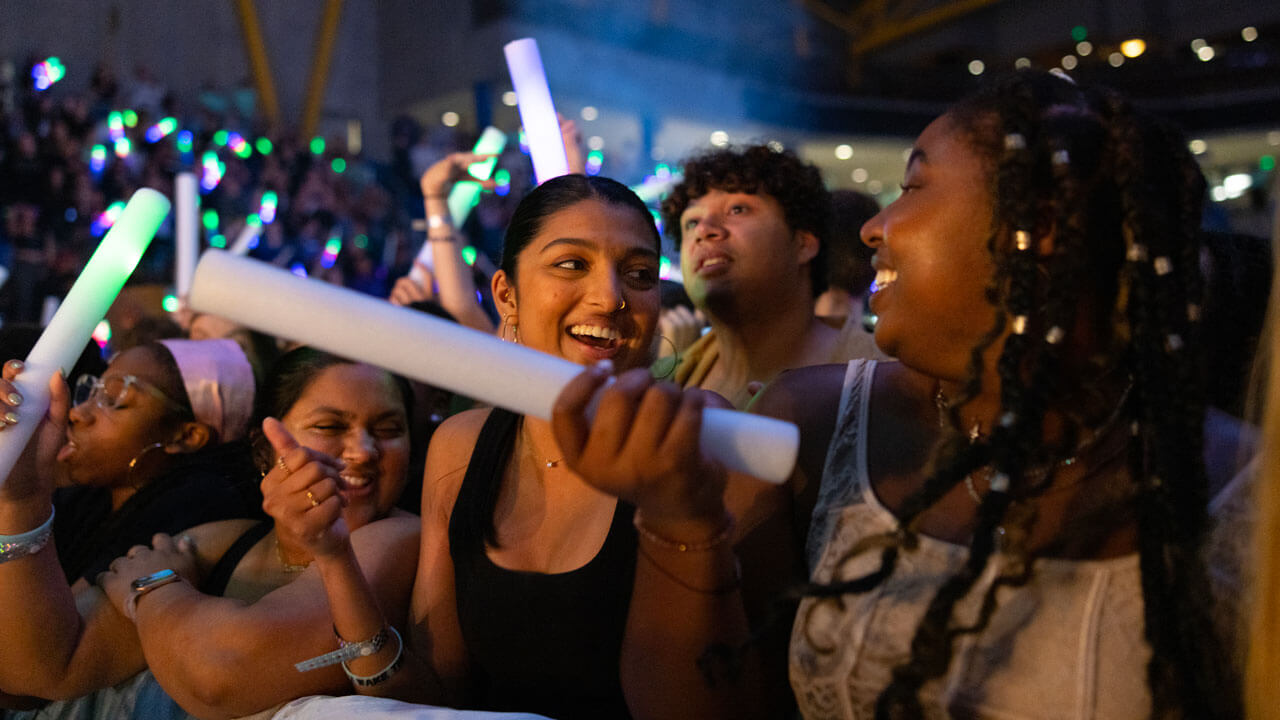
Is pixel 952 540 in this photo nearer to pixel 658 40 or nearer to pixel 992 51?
pixel 658 40

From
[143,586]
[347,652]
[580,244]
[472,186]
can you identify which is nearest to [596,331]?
[580,244]

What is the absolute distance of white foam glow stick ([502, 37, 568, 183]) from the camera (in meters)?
1.82

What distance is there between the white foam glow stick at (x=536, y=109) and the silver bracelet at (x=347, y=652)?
915mm

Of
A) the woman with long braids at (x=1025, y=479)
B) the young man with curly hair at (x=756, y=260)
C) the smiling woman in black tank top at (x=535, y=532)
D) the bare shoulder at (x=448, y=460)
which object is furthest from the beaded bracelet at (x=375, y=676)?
the young man with curly hair at (x=756, y=260)

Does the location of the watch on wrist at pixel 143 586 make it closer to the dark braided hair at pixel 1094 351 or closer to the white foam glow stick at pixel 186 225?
the dark braided hair at pixel 1094 351

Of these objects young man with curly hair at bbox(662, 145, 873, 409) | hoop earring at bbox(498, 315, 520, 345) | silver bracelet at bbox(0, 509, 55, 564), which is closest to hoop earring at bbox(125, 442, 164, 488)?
silver bracelet at bbox(0, 509, 55, 564)

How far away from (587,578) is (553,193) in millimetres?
689

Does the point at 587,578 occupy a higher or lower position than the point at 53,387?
lower

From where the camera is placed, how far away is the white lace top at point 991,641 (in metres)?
1.02

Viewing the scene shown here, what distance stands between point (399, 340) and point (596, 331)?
0.73m

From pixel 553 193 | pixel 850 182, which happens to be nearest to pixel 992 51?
pixel 850 182

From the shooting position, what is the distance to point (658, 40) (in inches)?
462

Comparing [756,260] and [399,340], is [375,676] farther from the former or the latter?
[756,260]

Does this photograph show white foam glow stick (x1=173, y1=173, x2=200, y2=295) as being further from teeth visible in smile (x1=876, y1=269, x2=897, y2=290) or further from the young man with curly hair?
teeth visible in smile (x1=876, y1=269, x2=897, y2=290)
